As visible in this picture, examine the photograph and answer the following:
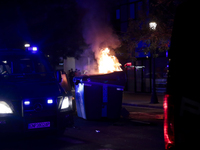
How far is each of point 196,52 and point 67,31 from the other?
809 inches

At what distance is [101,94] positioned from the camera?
398 inches

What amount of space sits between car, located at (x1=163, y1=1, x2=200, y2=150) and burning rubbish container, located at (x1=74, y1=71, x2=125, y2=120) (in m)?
7.25

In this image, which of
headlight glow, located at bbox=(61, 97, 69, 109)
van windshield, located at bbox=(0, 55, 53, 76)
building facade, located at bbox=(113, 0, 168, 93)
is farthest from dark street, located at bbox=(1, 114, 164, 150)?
building facade, located at bbox=(113, 0, 168, 93)

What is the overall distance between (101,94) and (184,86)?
7.58m

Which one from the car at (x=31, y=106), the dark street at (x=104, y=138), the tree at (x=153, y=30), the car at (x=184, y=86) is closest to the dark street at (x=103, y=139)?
the dark street at (x=104, y=138)

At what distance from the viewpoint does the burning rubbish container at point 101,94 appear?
996 centimetres

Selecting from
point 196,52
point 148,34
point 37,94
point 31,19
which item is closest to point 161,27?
point 148,34

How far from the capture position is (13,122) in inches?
Answer: 238

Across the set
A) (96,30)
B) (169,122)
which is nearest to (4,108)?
(169,122)

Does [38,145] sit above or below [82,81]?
below

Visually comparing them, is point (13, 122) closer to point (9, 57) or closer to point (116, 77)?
point (9, 57)

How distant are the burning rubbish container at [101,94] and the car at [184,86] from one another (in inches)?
285

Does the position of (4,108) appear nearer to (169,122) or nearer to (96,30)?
(169,122)

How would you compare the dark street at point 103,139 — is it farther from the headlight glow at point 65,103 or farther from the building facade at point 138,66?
the building facade at point 138,66
